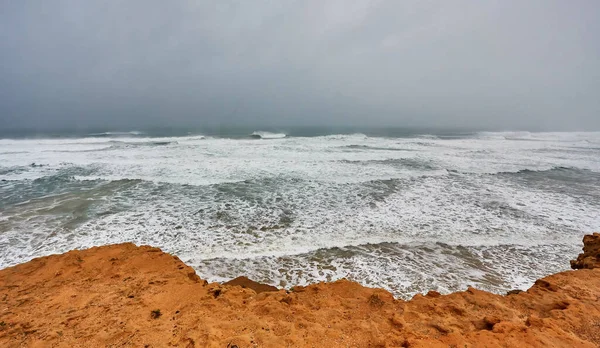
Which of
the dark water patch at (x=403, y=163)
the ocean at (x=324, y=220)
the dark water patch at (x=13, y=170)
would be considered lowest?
the ocean at (x=324, y=220)

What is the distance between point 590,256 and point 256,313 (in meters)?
6.23

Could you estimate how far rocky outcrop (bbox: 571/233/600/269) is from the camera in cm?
459

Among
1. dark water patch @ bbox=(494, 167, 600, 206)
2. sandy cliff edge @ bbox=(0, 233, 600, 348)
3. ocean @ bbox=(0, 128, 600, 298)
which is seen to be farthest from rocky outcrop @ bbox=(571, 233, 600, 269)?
dark water patch @ bbox=(494, 167, 600, 206)

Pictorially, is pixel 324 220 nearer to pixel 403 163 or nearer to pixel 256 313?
pixel 256 313

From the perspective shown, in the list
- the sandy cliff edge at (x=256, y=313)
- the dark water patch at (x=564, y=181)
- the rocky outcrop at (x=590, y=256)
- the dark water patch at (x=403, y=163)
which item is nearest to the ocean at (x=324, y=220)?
the dark water patch at (x=564, y=181)

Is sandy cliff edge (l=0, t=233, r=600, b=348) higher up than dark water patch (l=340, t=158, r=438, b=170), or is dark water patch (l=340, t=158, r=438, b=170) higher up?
dark water patch (l=340, t=158, r=438, b=170)

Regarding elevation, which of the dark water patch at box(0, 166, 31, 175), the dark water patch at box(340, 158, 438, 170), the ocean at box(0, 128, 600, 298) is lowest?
the ocean at box(0, 128, 600, 298)

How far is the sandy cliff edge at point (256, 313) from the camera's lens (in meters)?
2.74

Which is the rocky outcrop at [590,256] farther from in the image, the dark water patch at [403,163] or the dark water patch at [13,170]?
the dark water patch at [13,170]

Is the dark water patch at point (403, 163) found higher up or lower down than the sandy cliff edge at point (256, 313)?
higher up

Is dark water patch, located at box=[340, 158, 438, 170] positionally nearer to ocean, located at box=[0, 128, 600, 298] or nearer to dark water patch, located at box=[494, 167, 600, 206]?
ocean, located at box=[0, 128, 600, 298]

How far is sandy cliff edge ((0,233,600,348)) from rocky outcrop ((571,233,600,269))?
0.32m

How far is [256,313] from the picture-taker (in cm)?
324

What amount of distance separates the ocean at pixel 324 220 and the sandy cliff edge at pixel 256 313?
1.25 metres
